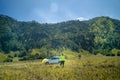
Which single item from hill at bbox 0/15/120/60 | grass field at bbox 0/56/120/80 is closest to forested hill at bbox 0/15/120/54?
hill at bbox 0/15/120/60

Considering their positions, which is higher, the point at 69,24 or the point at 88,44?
the point at 69,24

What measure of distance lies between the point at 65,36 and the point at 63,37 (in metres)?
3.11

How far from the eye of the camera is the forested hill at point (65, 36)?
85438 millimetres

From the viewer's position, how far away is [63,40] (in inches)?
3489

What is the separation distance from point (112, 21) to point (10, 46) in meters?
53.0

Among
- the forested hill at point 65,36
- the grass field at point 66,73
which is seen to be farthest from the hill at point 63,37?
the grass field at point 66,73

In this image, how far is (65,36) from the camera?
9569 cm

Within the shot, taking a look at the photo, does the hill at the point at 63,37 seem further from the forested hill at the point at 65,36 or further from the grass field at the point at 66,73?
the grass field at the point at 66,73

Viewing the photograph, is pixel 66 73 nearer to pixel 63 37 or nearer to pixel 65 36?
pixel 63 37

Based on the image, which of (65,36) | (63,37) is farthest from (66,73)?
(65,36)

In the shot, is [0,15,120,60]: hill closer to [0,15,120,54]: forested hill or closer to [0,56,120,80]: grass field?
[0,15,120,54]: forested hill

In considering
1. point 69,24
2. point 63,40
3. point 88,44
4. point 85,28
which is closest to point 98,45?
point 88,44

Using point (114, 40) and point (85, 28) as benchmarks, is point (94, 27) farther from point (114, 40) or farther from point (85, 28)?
point (114, 40)

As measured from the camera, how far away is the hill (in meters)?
84.6
